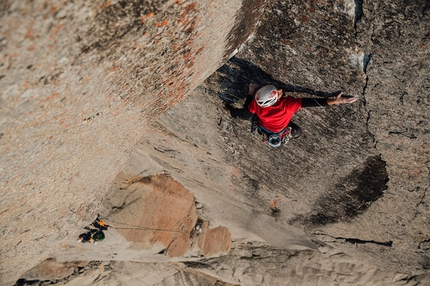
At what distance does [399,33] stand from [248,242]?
800 cm

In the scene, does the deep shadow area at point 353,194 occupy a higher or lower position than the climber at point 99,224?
higher

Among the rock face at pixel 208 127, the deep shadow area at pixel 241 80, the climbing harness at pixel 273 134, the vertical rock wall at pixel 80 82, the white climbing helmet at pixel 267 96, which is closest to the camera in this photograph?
the vertical rock wall at pixel 80 82

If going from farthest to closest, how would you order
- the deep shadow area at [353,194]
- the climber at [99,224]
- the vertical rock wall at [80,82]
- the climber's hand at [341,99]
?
the climber at [99,224] → the deep shadow area at [353,194] → the climber's hand at [341,99] → the vertical rock wall at [80,82]

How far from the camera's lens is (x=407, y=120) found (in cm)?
406

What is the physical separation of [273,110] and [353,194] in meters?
2.38

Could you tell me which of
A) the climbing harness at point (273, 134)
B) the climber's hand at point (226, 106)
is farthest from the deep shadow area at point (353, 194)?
the climber's hand at point (226, 106)

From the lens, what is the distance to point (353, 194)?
5.89 meters

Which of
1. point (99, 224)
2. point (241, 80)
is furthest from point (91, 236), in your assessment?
point (241, 80)

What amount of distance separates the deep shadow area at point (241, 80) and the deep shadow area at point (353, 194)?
1.52m

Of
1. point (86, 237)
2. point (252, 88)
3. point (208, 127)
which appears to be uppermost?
point (252, 88)

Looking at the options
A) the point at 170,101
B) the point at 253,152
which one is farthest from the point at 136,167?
the point at 170,101

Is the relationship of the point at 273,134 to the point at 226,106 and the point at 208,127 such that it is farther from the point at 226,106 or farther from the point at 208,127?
the point at 208,127

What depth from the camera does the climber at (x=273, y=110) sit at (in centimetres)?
423

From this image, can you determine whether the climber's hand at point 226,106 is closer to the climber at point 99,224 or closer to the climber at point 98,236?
the climber at point 99,224
